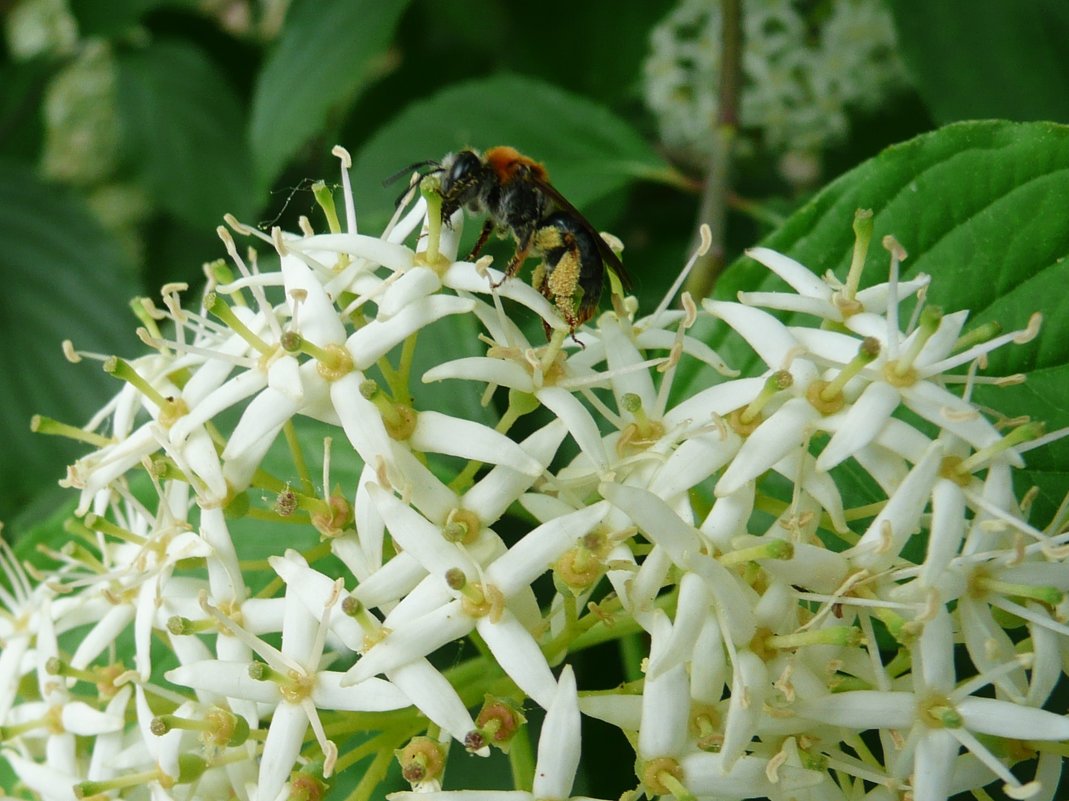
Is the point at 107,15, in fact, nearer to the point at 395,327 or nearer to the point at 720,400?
the point at 395,327

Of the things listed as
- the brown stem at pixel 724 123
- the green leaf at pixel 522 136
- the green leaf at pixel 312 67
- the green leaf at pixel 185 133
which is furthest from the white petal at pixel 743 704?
the green leaf at pixel 185 133

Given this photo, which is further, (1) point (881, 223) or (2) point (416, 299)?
(1) point (881, 223)

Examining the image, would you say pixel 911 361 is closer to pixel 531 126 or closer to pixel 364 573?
pixel 364 573

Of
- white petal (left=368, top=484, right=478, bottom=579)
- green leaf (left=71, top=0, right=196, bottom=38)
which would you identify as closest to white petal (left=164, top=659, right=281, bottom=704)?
white petal (left=368, top=484, right=478, bottom=579)

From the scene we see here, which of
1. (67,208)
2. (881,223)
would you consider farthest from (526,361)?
(67,208)

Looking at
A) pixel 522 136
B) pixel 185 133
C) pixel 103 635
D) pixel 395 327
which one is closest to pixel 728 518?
pixel 395 327

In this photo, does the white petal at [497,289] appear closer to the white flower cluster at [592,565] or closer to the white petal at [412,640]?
the white flower cluster at [592,565]
